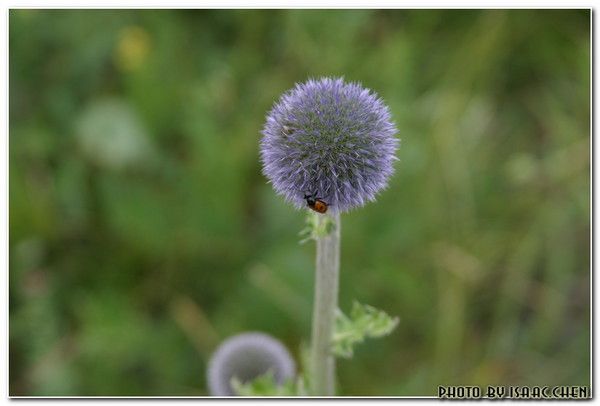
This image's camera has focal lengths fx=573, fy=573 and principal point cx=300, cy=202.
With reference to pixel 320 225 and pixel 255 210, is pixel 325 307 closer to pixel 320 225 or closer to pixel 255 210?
pixel 320 225

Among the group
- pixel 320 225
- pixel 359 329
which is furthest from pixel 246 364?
pixel 320 225

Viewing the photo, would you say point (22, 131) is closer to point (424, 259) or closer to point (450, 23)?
point (424, 259)

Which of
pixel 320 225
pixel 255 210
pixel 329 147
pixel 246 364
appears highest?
pixel 255 210

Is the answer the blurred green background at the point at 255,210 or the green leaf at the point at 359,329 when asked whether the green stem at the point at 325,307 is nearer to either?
the green leaf at the point at 359,329

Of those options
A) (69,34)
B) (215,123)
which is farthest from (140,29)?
(215,123)

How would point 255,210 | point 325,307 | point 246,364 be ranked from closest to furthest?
point 325,307 → point 246,364 → point 255,210

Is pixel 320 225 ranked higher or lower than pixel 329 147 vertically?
lower

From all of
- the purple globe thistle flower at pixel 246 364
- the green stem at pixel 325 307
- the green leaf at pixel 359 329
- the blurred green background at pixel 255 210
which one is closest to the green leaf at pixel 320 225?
the green stem at pixel 325 307
